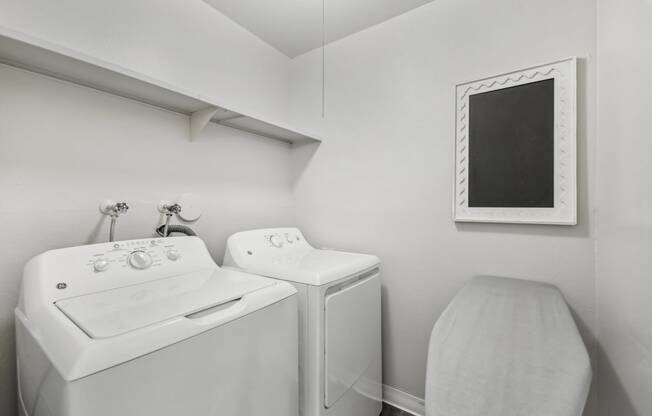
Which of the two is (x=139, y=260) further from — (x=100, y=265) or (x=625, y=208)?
(x=625, y=208)

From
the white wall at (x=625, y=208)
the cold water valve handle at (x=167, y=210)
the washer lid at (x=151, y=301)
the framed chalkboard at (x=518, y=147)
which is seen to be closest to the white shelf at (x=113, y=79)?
the cold water valve handle at (x=167, y=210)

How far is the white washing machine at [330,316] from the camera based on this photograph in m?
1.17

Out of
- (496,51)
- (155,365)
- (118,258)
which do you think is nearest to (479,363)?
(155,365)

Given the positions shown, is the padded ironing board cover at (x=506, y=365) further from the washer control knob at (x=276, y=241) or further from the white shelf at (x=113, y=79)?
the white shelf at (x=113, y=79)

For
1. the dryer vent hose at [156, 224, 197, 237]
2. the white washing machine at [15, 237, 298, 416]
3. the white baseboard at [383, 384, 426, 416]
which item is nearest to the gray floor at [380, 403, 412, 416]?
the white baseboard at [383, 384, 426, 416]

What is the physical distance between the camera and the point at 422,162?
1667 millimetres

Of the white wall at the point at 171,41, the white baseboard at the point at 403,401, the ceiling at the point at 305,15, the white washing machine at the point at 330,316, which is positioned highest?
the ceiling at the point at 305,15

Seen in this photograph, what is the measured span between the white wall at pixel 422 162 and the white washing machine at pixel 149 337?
36.0 inches

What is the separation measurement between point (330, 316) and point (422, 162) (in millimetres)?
1059

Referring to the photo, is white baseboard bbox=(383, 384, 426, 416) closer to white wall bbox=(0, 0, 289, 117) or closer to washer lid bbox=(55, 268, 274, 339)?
washer lid bbox=(55, 268, 274, 339)

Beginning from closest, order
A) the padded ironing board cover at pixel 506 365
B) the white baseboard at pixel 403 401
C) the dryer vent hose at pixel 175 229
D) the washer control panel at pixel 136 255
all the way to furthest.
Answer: the padded ironing board cover at pixel 506 365, the washer control panel at pixel 136 255, the dryer vent hose at pixel 175 229, the white baseboard at pixel 403 401

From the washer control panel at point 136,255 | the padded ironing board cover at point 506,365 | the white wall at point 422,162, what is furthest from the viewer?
the white wall at point 422,162

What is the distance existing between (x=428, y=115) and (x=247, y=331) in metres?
1.51

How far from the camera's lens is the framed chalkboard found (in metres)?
1.27
